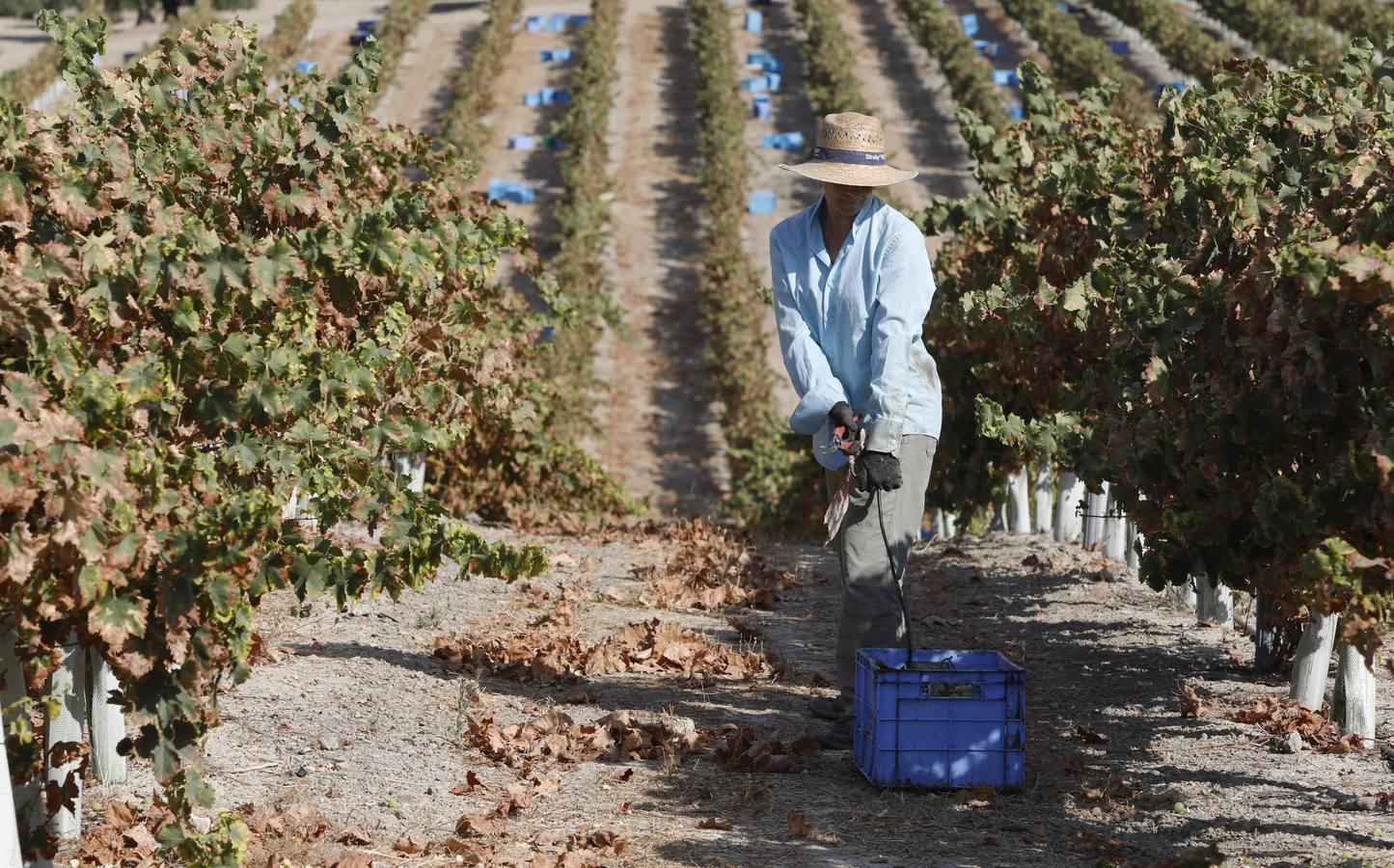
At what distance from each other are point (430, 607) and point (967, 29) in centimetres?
3981

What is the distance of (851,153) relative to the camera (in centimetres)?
531

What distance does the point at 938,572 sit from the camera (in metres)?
9.36

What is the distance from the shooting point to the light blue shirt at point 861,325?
5.19m

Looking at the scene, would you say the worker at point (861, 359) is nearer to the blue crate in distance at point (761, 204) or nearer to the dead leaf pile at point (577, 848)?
the dead leaf pile at point (577, 848)

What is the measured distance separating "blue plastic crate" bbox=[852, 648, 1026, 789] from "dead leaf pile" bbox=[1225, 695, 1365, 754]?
103 centimetres

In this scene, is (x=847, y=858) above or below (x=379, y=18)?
above

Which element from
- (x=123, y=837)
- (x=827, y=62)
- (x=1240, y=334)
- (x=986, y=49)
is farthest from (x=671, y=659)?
(x=986, y=49)

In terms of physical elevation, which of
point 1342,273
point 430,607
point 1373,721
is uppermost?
point 1342,273

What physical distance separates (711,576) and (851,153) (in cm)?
372

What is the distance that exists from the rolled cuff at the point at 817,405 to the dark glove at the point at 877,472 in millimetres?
107

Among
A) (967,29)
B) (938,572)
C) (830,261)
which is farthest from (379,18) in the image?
(830,261)

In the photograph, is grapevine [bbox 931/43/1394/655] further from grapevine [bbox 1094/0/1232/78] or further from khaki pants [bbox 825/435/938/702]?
grapevine [bbox 1094/0/1232/78]

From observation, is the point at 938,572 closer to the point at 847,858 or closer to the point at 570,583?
the point at 570,583

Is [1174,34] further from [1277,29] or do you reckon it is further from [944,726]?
[944,726]
